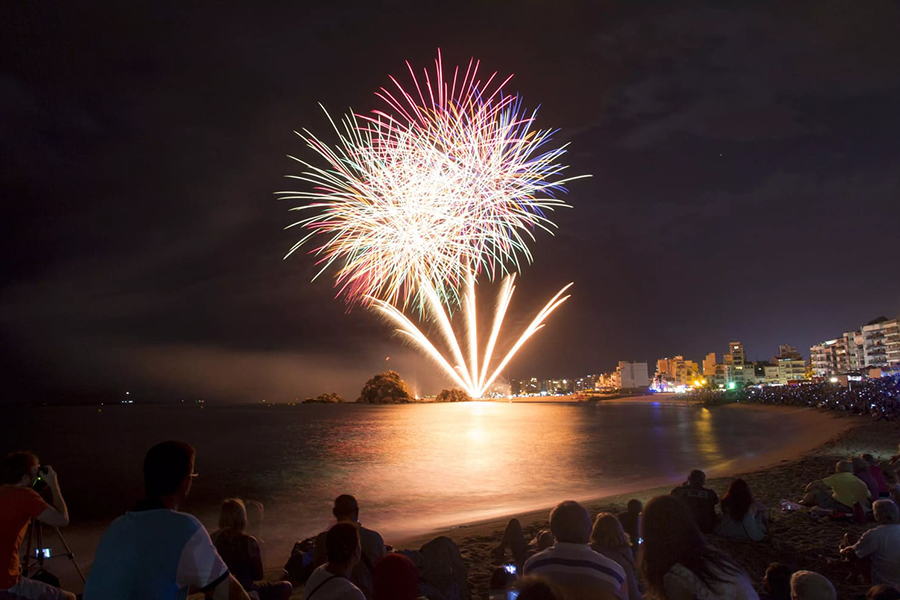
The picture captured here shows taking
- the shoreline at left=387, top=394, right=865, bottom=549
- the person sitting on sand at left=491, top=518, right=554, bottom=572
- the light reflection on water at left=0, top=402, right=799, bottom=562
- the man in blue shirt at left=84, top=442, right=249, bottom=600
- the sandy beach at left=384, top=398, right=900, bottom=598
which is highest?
the man in blue shirt at left=84, top=442, right=249, bottom=600

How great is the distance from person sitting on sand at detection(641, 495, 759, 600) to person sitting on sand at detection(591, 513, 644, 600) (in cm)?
169

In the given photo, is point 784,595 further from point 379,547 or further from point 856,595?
point 379,547

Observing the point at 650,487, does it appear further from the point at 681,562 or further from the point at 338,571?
the point at 338,571

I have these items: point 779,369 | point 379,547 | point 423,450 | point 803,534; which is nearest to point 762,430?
point 423,450

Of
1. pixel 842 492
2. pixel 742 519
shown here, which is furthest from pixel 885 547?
pixel 842 492

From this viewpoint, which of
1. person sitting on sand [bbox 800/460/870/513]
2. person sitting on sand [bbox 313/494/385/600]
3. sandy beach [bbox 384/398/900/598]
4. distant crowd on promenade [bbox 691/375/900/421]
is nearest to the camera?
person sitting on sand [bbox 313/494/385/600]

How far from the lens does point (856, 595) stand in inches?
246

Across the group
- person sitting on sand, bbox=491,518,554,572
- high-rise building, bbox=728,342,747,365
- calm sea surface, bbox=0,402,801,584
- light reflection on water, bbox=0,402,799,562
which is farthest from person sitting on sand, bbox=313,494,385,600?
high-rise building, bbox=728,342,747,365

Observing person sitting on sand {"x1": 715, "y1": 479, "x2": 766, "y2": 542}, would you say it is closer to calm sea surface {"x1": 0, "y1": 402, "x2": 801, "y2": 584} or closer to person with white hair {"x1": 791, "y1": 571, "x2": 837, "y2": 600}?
person with white hair {"x1": 791, "y1": 571, "x2": 837, "y2": 600}

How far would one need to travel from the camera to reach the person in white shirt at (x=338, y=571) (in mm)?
3607

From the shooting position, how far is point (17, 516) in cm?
440

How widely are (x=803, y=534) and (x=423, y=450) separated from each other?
43997mm

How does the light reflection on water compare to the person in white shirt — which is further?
the light reflection on water

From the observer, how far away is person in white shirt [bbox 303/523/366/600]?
3.61 m
